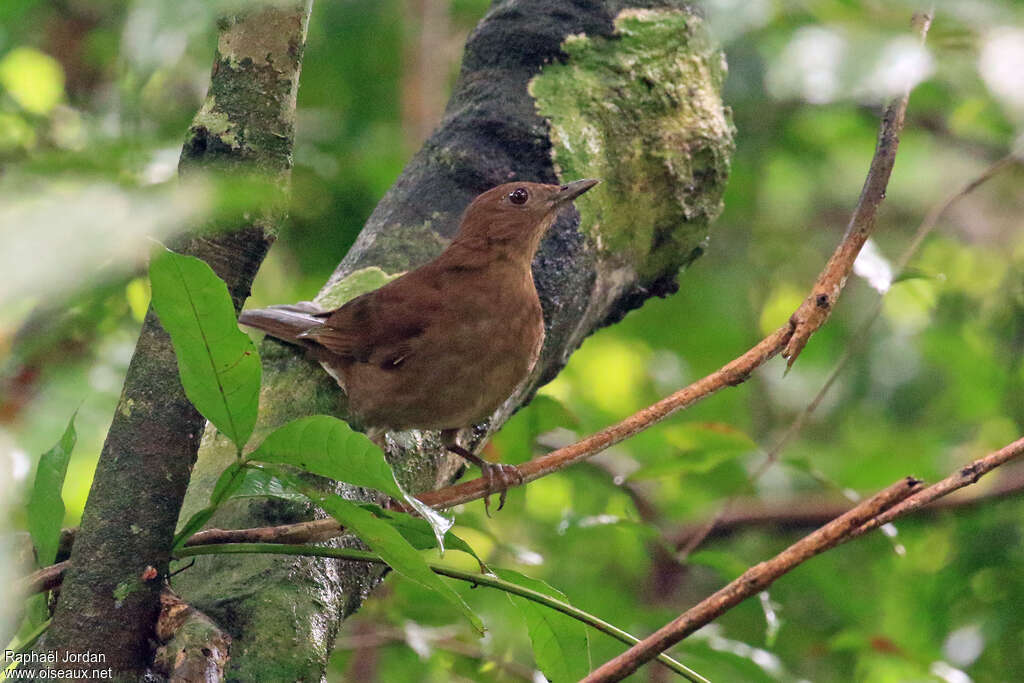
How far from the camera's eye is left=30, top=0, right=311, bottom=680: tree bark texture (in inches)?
68.2

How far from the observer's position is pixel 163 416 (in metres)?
1.80

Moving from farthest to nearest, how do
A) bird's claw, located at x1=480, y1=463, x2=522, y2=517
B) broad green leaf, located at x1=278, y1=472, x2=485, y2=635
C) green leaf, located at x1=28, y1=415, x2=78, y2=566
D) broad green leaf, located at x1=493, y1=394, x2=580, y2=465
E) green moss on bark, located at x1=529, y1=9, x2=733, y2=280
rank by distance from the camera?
1. broad green leaf, located at x1=493, y1=394, x2=580, y2=465
2. green moss on bark, located at x1=529, y1=9, x2=733, y2=280
3. bird's claw, located at x1=480, y1=463, x2=522, y2=517
4. green leaf, located at x1=28, y1=415, x2=78, y2=566
5. broad green leaf, located at x1=278, y1=472, x2=485, y2=635

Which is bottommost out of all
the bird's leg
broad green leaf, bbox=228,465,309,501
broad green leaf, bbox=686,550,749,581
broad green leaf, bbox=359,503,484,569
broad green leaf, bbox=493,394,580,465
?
broad green leaf, bbox=359,503,484,569

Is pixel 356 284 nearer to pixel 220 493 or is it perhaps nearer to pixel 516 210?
pixel 516 210

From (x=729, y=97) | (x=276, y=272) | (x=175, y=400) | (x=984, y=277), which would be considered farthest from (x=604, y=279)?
(x=984, y=277)

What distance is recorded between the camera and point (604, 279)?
310 centimetres

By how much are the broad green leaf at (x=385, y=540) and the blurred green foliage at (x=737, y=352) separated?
54 centimetres

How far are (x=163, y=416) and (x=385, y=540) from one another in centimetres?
46

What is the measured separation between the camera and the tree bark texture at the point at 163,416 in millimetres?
1733

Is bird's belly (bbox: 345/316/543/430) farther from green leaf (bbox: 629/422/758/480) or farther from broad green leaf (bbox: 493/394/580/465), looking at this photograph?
green leaf (bbox: 629/422/758/480)

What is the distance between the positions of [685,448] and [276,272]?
289 centimetres

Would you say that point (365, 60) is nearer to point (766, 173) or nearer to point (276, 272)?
point (276, 272)

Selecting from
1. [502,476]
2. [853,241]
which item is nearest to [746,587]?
[853,241]

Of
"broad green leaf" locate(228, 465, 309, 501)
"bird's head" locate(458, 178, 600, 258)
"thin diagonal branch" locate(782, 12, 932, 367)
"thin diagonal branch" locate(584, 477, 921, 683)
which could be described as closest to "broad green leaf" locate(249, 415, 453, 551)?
"broad green leaf" locate(228, 465, 309, 501)
